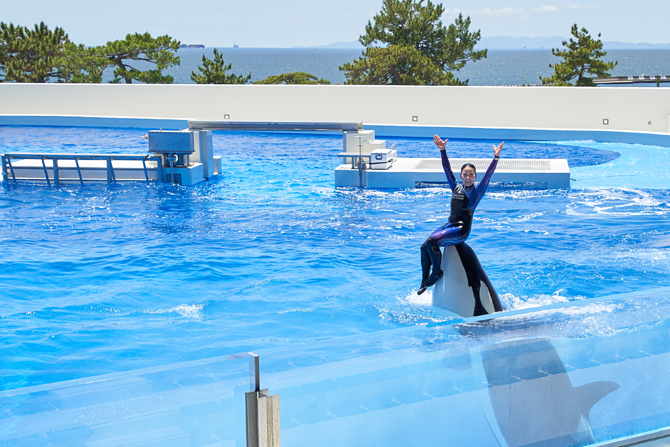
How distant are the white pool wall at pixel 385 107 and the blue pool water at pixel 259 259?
5.16 m

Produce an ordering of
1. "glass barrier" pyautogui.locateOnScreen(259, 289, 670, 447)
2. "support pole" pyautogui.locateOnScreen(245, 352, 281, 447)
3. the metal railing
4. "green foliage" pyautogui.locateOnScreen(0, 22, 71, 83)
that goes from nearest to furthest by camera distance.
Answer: "support pole" pyautogui.locateOnScreen(245, 352, 281, 447) < "glass barrier" pyautogui.locateOnScreen(259, 289, 670, 447) < the metal railing < "green foliage" pyautogui.locateOnScreen(0, 22, 71, 83)

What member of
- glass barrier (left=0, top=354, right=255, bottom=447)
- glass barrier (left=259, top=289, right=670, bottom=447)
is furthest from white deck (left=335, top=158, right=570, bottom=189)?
glass barrier (left=0, top=354, right=255, bottom=447)

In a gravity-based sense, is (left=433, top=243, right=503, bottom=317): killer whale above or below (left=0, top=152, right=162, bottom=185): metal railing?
below

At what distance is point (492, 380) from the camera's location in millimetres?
2658

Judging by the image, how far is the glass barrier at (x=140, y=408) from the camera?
2078mm


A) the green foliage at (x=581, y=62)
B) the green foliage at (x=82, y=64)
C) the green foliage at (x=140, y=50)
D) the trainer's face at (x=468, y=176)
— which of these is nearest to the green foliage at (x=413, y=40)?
the green foliage at (x=581, y=62)

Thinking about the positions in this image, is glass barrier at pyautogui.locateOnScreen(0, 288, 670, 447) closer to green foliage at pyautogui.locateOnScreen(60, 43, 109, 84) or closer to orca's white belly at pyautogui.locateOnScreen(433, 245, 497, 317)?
orca's white belly at pyautogui.locateOnScreen(433, 245, 497, 317)

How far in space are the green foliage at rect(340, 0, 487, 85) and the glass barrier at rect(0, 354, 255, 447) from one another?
26759mm

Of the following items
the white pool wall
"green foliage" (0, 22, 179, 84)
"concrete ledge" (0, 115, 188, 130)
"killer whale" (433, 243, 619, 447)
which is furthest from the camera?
"green foliage" (0, 22, 179, 84)

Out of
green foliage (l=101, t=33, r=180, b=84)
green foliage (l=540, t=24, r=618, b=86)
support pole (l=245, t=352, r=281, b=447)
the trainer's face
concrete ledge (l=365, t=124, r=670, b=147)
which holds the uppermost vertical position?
green foliage (l=101, t=33, r=180, b=84)

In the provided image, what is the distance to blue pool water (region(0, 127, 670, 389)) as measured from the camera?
557 centimetres

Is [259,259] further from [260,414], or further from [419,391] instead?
[260,414]

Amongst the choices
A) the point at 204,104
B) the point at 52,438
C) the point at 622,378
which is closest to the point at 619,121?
the point at 204,104

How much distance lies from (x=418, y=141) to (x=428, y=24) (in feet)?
45.2
